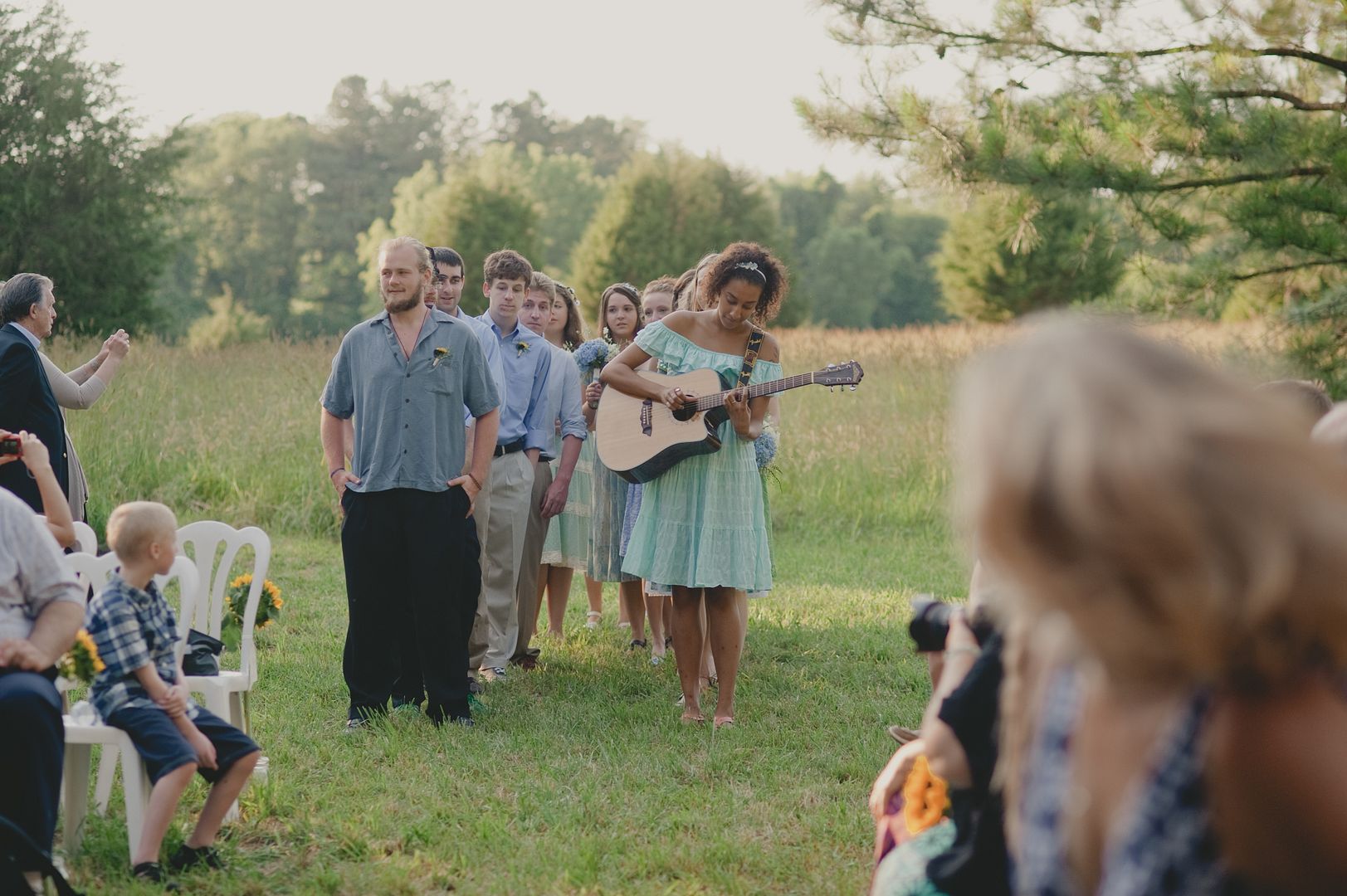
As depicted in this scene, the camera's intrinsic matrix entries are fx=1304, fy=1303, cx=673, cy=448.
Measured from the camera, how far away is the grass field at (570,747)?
3986 millimetres

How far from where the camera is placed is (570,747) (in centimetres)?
530

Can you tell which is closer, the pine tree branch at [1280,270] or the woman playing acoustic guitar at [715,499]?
the woman playing acoustic guitar at [715,499]

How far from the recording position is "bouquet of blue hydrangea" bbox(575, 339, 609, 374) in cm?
736

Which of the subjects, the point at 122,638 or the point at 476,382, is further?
the point at 476,382

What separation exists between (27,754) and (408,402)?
2422 mm

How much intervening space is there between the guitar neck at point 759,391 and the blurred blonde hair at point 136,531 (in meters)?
2.47

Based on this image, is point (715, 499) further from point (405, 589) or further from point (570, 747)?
point (405, 589)

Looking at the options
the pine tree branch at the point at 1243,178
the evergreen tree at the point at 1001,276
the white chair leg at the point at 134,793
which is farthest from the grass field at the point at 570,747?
the evergreen tree at the point at 1001,276

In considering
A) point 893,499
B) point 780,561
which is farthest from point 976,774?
point 893,499

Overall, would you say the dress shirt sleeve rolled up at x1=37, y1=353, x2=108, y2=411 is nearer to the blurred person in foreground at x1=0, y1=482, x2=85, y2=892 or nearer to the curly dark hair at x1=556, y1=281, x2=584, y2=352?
the curly dark hair at x1=556, y1=281, x2=584, y2=352

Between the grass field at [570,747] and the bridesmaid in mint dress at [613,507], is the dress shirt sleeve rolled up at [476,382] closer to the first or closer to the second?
the grass field at [570,747]

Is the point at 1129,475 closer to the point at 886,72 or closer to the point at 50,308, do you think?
the point at 50,308

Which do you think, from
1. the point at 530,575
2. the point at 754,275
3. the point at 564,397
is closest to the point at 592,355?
the point at 564,397

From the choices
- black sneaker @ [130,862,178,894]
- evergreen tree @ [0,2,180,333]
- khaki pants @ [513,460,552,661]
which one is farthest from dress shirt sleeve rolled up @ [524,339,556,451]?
evergreen tree @ [0,2,180,333]
